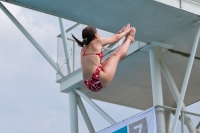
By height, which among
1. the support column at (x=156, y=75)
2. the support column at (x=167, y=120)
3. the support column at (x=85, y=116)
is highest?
the support column at (x=85, y=116)

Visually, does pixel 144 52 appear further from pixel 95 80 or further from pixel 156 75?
pixel 95 80

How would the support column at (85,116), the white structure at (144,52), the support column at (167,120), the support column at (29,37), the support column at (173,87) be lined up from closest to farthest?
the white structure at (144,52) → the support column at (29,37) → the support column at (167,120) → the support column at (173,87) → the support column at (85,116)

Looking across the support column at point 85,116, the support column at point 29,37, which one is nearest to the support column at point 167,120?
the support column at point 85,116

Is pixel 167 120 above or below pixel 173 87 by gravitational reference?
below

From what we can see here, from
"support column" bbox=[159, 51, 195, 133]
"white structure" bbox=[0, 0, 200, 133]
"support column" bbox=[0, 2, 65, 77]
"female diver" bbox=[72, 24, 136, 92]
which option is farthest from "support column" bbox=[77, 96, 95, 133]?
"female diver" bbox=[72, 24, 136, 92]

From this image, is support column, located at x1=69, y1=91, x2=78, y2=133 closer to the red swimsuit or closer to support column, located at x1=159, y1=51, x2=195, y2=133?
support column, located at x1=159, y1=51, x2=195, y2=133

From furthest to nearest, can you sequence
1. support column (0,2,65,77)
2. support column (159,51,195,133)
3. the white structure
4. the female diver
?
support column (159,51,195,133), support column (0,2,65,77), the white structure, the female diver

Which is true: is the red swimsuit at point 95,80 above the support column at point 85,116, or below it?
below

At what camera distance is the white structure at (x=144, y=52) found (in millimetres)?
14953

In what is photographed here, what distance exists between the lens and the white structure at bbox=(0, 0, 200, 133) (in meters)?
15.0

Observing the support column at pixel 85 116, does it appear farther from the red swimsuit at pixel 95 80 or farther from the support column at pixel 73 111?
the red swimsuit at pixel 95 80

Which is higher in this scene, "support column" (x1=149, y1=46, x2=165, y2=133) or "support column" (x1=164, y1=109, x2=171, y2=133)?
"support column" (x1=149, y1=46, x2=165, y2=133)

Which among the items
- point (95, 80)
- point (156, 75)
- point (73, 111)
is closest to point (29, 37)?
point (156, 75)

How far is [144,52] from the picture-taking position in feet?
58.0
